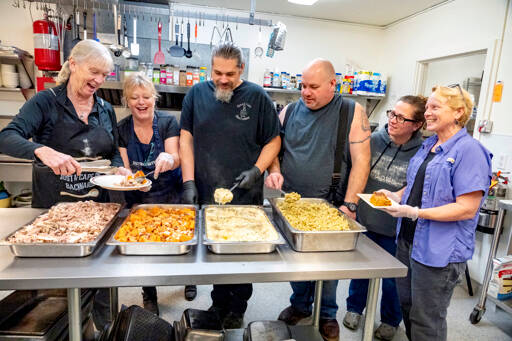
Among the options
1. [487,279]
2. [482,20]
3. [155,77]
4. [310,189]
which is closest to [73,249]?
[310,189]

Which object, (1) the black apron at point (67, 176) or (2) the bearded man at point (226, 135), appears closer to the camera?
(1) the black apron at point (67, 176)

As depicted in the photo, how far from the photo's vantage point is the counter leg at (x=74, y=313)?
120cm

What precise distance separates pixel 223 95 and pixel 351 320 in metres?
1.92

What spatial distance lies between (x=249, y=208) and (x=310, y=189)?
540 mm

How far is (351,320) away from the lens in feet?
8.11

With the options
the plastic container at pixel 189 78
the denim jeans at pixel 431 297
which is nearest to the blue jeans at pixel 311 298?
the denim jeans at pixel 431 297

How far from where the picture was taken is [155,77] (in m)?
4.11

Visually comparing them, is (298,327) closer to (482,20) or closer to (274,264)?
(274,264)

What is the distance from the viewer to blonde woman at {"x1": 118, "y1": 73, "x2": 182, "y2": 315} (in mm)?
2244

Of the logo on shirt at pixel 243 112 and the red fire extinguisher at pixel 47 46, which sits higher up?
the red fire extinguisher at pixel 47 46

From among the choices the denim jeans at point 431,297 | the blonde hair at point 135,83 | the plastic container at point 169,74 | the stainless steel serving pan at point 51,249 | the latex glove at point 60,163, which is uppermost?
the plastic container at point 169,74

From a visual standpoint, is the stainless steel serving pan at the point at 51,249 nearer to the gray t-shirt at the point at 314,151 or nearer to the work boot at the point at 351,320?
the gray t-shirt at the point at 314,151

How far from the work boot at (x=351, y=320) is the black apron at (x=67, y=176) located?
2.01 meters

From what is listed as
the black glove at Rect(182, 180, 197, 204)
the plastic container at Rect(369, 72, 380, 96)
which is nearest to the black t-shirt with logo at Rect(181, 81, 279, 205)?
the black glove at Rect(182, 180, 197, 204)
